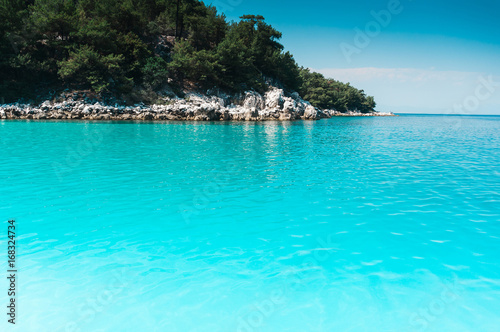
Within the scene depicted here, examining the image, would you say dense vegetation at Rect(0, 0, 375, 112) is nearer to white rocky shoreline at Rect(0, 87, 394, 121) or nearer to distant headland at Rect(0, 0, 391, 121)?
distant headland at Rect(0, 0, 391, 121)

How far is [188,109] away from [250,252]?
5102 centimetres

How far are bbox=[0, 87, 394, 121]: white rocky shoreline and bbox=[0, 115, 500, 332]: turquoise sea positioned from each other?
131 feet

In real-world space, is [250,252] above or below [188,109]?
below

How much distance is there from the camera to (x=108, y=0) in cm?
5522

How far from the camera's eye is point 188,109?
54.7 meters

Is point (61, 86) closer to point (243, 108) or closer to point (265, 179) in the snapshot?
point (243, 108)

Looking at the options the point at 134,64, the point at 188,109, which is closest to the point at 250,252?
the point at 188,109

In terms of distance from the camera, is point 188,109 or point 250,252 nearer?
point 250,252

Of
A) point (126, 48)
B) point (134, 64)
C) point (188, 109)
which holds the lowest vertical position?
point (188, 109)

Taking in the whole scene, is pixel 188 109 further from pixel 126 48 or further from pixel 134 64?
pixel 126 48

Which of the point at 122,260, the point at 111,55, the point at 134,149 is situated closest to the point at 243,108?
the point at 111,55

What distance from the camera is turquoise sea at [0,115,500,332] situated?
459 cm

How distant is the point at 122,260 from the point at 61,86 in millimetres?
56520

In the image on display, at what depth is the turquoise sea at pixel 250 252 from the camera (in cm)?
459
